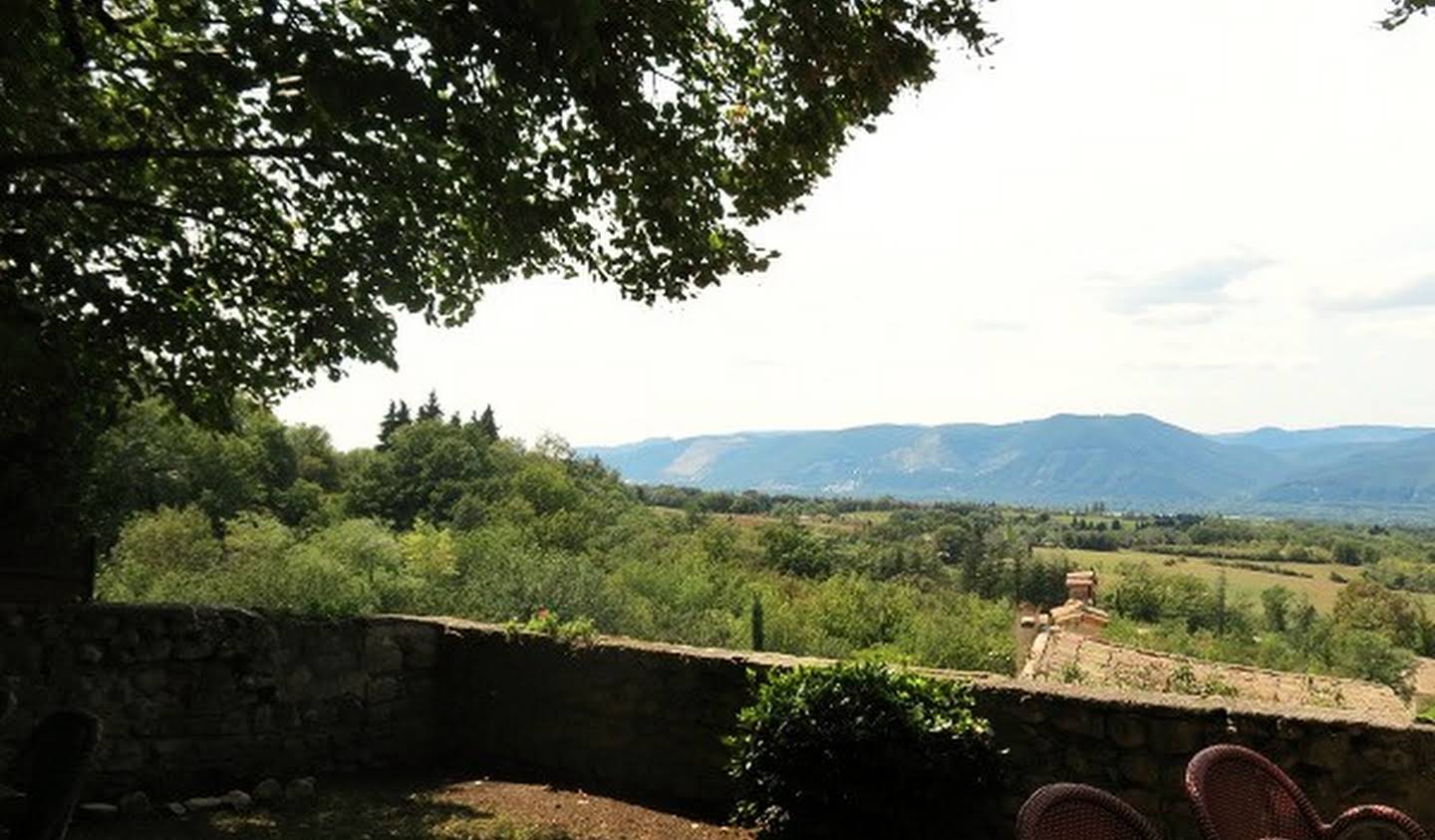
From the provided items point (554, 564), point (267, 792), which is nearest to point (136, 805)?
point (267, 792)

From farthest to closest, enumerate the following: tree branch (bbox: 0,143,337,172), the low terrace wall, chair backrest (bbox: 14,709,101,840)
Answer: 1. tree branch (bbox: 0,143,337,172)
2. the low terrace wall
3. chair backrest (bbox: 14,709,101,840)

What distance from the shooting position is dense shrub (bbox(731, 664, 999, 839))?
14.5 feet

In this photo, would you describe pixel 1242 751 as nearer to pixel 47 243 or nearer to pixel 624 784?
pixel 624 784

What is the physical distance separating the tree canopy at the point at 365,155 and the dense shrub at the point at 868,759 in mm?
2820

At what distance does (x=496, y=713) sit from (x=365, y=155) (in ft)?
12.5

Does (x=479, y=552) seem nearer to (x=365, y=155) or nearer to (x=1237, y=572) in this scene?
(x=365, y=155)

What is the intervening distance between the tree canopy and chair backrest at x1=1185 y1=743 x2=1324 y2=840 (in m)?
3.41

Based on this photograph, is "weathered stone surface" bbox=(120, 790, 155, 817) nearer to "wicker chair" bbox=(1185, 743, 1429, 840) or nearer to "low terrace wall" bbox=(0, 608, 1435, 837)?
"low terrace wall" bbox=(0, 608, 1435, 837)

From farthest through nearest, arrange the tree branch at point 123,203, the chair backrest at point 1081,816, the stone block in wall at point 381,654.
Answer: the stone block in wall at point 381,654, the tree branch at point 123,203, the chair backrest at point 1081,816

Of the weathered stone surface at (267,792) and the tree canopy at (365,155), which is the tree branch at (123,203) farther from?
the weathered stone surface at (267,792)

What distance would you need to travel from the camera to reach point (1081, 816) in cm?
236

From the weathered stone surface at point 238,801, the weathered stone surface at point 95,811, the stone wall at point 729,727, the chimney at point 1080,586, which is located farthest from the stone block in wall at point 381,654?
the chimney at point 1080,586

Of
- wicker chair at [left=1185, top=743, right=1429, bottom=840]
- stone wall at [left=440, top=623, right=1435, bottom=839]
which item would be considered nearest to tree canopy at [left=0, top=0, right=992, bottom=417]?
stone wall at [left=440, top=623, right=1435, bottom=839]

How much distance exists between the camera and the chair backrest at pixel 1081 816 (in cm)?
230
